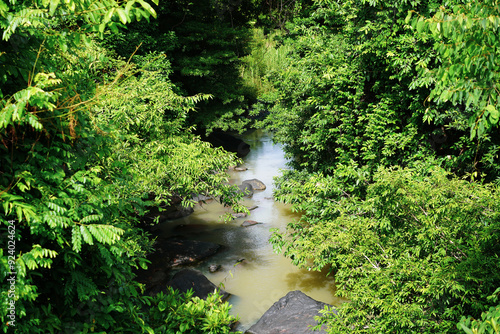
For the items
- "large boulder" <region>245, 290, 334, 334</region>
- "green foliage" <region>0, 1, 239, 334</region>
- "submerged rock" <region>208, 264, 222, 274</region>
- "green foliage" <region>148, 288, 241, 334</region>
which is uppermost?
"green foliage" <region>0, 1, 239, 334</region>

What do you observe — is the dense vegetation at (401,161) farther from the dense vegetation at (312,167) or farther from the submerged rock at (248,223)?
the submerged rock at (248,223)

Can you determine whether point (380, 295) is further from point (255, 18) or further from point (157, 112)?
point (255, 18)

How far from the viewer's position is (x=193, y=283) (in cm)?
1011

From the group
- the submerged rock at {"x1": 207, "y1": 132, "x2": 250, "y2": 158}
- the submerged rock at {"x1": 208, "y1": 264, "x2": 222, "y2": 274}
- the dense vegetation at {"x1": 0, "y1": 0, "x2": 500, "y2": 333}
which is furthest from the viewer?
the submerged rock at {"x1": 207, "y1": 132, "x2": 250, "y2": 158}

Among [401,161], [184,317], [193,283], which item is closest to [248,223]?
[193,283]

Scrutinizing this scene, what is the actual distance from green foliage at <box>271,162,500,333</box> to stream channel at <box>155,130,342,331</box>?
336 cm

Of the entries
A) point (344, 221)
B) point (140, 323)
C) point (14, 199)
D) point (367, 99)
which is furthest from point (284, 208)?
point (14, 199)

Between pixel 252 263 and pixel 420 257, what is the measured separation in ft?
23.4

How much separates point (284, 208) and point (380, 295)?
10.8 meters

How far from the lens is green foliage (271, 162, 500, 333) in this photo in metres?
4.61

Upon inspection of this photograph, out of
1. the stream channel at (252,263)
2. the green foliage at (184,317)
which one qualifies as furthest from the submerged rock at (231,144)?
the green foliage at (184,317)

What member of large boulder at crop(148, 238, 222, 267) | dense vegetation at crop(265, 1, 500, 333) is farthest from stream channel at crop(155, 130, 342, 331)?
dense vegetation at crop(265, 1, 500, 333)

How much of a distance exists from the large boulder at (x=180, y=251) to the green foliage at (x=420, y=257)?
255 inches

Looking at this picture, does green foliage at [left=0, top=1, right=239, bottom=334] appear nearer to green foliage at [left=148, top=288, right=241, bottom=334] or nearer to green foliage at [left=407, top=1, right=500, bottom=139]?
green foliage at [left=148, top=288, right=241, bottom=334]
